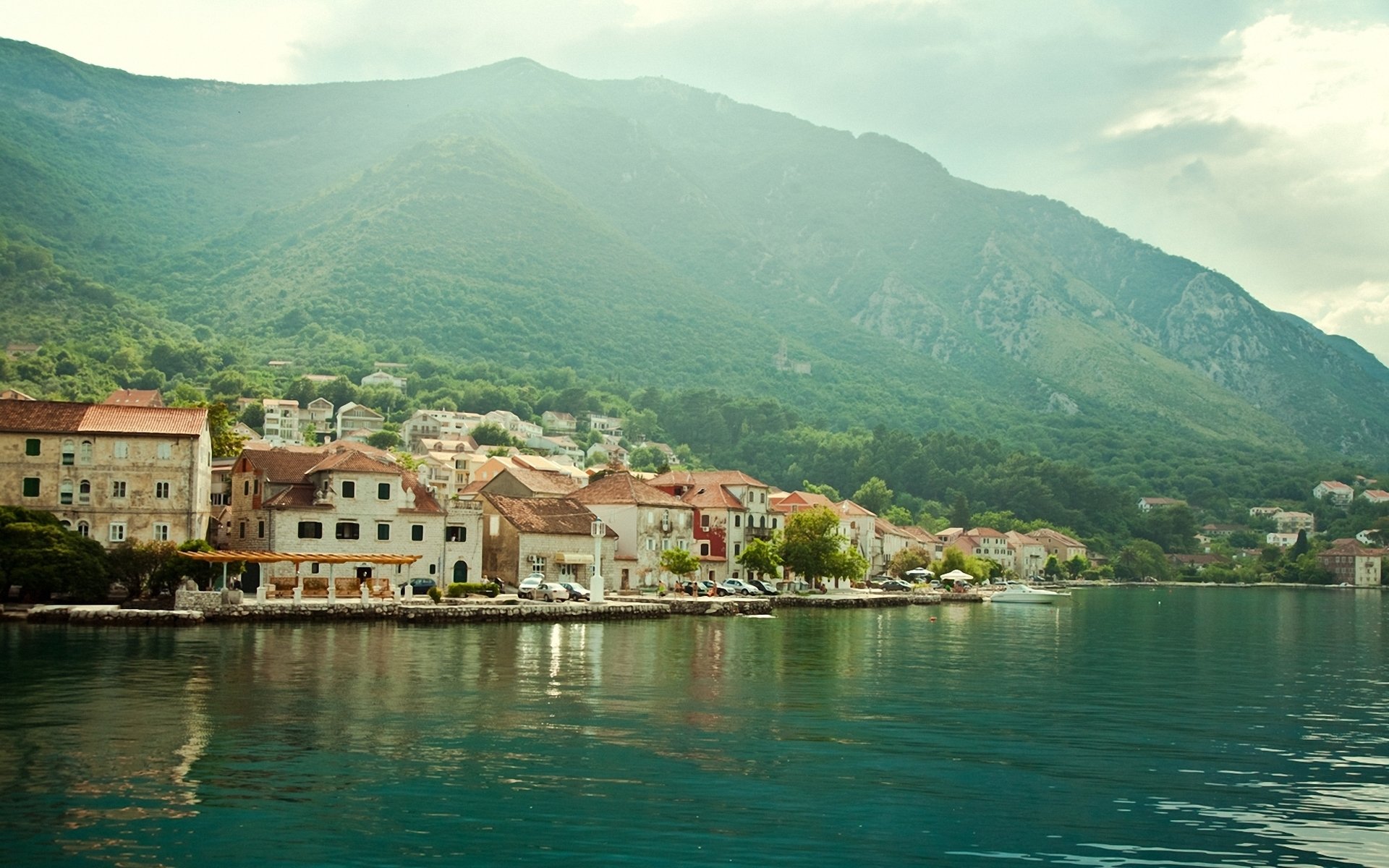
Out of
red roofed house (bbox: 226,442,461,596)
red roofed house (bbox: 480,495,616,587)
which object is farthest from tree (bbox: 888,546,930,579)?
red roofed house (bbox: 226,442,461,596)

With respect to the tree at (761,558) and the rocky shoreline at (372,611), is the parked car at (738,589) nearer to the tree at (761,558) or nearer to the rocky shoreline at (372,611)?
the tree at (761,558)

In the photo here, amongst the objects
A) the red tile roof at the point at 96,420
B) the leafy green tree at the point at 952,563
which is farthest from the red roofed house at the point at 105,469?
the leafy green tree at the point at 952,563

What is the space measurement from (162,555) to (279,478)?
11.6m

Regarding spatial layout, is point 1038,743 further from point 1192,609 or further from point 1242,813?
point 1192,609

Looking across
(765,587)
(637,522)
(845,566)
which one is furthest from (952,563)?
(637,522)

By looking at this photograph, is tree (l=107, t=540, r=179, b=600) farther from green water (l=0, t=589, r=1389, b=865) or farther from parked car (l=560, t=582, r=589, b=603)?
parked car (l=560, t=582, r=589, b=603)

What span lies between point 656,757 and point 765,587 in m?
71.5

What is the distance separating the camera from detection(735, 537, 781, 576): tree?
101m

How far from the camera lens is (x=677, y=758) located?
2772 cm

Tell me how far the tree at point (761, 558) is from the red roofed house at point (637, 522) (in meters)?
5.87

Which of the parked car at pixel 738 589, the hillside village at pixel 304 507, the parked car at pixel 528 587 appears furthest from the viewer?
the parked car at pixel 738 589

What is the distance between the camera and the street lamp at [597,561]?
251ft

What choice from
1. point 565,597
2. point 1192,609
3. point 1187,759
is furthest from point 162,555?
point 1192,609

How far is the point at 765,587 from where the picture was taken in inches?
3898
